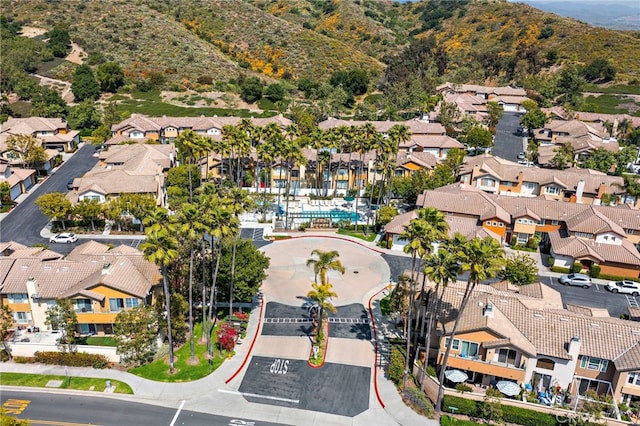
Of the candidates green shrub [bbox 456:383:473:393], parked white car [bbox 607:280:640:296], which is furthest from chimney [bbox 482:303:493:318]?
parked white car [bbox 607:280:640:296]

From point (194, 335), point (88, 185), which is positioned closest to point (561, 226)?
point (194, 335)

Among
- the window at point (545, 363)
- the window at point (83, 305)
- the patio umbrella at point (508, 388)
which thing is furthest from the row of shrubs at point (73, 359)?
the window at point (545, 363)

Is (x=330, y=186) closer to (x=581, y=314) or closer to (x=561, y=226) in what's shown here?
(x=561, y=226)

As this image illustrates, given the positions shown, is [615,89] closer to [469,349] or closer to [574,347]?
[574,347]

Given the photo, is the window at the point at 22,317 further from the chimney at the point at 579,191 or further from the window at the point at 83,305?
the chimney at the point at 579,191

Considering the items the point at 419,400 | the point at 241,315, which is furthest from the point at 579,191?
the point at 241,315
